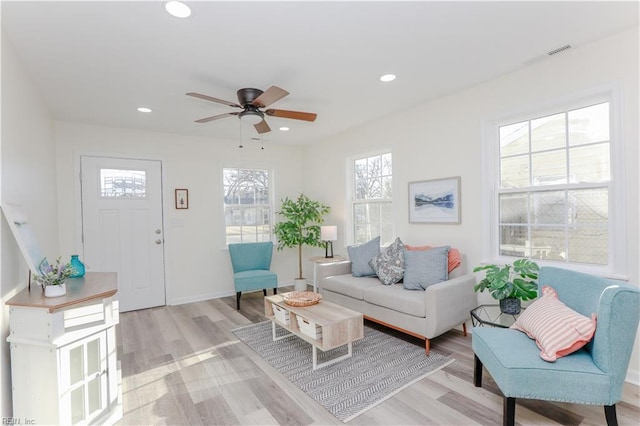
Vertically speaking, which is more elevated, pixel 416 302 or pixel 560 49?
pixel 560 49

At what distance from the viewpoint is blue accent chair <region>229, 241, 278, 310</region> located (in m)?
4.35

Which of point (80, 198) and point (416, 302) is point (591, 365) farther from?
point (80, 198)

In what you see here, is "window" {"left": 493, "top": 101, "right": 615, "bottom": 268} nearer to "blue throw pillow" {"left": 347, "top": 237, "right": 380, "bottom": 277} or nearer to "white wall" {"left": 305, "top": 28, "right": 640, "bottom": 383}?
"white wall" {"left": 305, "top": 28, "right": 640, "bottom": 383}

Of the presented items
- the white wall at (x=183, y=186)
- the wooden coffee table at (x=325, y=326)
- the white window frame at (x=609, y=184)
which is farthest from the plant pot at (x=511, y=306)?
the white wall at (x=183, y=186)

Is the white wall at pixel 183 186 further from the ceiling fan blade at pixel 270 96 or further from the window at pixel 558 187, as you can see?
the window at pixel 558 187

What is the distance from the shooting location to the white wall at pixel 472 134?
7.38ft

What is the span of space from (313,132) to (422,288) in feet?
9.32

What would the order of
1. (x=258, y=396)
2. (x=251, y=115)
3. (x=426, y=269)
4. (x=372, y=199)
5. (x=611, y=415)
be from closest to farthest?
(x=611, y=415) < (x=258, y=396) < (x=251, y=115) < (x=426, y=269) < (x=372, y=199)

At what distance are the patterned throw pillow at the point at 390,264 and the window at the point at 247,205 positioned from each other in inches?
95.4

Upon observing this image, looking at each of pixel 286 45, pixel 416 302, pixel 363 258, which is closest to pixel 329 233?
pixel 363 258

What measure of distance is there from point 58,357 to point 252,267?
Answer: 309 cm

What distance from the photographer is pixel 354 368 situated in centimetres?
261

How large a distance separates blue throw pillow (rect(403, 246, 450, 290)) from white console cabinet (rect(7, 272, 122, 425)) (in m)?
2.56

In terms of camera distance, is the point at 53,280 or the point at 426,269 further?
the point at 426,269
